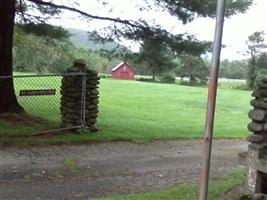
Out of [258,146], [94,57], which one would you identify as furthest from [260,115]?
[94,57]

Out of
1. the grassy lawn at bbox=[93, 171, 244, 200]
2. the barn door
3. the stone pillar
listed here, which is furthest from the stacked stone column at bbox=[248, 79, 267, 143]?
the barn door

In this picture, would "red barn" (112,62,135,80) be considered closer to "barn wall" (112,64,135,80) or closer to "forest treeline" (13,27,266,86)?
"barn wall" (112,64,135,80)

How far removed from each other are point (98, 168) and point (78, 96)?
3.95 m

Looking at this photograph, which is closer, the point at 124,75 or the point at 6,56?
the point at 6,56

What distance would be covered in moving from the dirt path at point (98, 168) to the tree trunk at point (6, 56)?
3763 millimetres

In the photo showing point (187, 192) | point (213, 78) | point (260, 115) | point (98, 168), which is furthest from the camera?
point (98, 168)

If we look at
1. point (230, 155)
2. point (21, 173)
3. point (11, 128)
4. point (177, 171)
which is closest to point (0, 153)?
point (21, 173)

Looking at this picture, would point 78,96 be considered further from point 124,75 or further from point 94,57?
point 124,75

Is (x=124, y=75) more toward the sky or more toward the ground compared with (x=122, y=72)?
more toward the ground

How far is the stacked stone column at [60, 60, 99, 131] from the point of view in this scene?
12.9m

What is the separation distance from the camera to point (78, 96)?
42.5 feet

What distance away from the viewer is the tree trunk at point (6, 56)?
47.2 feet

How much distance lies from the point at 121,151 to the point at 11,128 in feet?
10.2

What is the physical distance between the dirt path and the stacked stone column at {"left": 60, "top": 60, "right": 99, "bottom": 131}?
1.39 m
